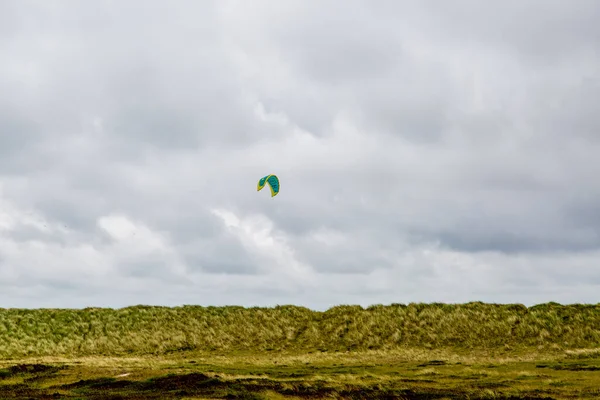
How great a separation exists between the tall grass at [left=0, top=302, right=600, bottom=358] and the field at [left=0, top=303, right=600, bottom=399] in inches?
5.4

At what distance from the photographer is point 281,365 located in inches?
1506

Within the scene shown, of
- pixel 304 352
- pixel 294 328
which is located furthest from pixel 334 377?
pixel 294 328

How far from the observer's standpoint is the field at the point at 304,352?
84.8 ft

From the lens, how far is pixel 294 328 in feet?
174

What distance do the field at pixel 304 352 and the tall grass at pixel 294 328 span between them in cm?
14

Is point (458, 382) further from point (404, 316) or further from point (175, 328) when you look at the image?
point (175, 328)

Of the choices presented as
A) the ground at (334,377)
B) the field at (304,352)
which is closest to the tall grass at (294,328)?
the field at (304,352)

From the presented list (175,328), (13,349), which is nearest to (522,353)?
(175,328)

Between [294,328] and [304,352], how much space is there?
5894 millimetres

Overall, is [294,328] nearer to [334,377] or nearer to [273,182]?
[273,182]

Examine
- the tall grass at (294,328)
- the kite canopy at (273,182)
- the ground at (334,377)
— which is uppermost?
the kite canopy at (273,182)

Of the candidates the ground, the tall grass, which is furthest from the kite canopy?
the ground

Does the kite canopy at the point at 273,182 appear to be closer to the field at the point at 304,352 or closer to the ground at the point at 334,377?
the field at the point at 304,352

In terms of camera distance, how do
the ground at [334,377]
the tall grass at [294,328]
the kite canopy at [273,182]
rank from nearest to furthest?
the ground at [334,377], the tall grass at [294,328], the kite canopy at [273,182]
